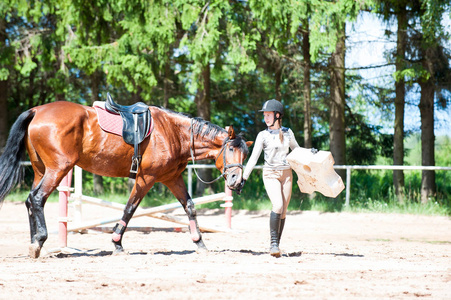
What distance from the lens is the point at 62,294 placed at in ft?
13.9

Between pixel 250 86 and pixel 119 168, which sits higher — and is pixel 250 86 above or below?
above

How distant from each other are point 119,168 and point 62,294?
264 centimetres

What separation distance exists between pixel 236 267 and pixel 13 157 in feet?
10.2

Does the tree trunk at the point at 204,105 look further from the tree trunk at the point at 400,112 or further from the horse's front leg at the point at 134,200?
the horse's front leg at the point at 134,200

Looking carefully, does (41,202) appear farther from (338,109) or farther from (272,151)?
(338,109)

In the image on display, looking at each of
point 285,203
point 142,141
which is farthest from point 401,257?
point 142,141

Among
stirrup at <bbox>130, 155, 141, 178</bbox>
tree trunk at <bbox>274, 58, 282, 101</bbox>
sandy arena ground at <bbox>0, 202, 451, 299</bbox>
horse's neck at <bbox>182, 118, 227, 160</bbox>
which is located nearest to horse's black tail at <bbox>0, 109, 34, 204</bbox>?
sandy arena ground at <bbox>0, 202, 451, 299</bbox>

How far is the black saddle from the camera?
21.5ft

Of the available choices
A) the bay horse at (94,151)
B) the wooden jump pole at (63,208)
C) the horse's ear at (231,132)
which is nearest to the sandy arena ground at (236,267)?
the wooden jump pole at (63,208)

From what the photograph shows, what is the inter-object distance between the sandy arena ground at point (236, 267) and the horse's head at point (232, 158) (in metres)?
0.94

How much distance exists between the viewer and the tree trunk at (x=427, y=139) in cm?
1366

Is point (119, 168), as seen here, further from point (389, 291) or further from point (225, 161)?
point (389, 291)

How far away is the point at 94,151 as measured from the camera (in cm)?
651

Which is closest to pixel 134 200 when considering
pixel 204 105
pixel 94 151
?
pixel 94 151
